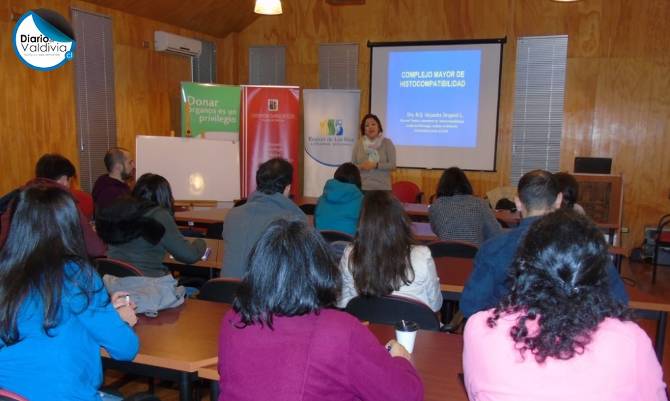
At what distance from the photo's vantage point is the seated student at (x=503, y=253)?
2.35 meters

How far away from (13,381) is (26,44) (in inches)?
199

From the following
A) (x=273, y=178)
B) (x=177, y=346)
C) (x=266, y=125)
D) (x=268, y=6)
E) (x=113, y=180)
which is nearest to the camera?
(x=177, y=346)

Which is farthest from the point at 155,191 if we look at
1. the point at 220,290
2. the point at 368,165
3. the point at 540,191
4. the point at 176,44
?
the point at 176,44

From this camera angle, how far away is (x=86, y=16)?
6.32m

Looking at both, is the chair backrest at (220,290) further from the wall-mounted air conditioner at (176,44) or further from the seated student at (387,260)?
the wall-mounted air conditioner at (176,44)

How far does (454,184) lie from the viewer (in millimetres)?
4031

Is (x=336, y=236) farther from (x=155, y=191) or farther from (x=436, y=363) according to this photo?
(x=436, y=363)

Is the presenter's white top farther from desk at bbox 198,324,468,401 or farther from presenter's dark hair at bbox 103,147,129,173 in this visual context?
presenter's dark hair at bbox 103,147,129,173

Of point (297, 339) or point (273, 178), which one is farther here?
point (273, 178)

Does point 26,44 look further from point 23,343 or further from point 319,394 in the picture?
point 319,394

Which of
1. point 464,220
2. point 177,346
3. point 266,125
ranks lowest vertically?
point 177,346

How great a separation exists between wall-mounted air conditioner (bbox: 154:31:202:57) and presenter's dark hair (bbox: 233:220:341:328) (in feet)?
21.7

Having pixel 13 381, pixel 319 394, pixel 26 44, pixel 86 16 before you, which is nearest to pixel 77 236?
pixel 13 381

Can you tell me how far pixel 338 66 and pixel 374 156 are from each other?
2288 mm
